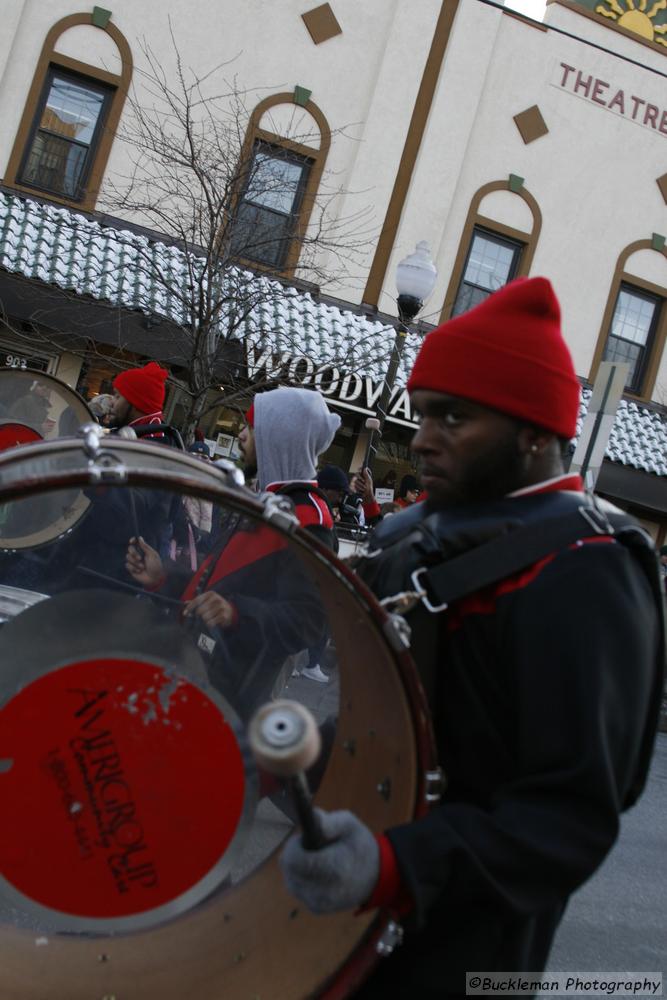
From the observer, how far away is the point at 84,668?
164cm

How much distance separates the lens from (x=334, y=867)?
4.41 feet

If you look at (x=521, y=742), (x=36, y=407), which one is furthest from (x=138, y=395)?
(x=521, y=742)

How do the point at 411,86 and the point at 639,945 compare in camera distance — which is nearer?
the point at 639,945

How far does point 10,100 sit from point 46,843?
1382cm

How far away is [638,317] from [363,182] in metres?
5.55

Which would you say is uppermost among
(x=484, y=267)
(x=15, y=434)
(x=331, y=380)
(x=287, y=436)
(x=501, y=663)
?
(x=484, y=267)

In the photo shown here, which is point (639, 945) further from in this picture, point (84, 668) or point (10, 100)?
point (10, 100)

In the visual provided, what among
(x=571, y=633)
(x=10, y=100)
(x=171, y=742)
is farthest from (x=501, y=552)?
(x=10, y=100)

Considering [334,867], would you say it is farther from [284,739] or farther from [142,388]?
[142,388]

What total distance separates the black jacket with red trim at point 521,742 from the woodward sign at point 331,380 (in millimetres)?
9990

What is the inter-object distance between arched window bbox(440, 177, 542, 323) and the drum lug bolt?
14.8 metres

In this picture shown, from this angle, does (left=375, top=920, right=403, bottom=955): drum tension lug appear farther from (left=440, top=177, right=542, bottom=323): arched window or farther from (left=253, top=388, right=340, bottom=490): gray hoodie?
(left=440, top=177, right=542, bottom=323): arched window

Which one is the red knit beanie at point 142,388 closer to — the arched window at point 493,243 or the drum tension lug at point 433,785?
the drum tension lug at point 433,785

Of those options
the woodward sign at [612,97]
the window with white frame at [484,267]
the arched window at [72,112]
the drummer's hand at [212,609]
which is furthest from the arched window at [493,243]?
the drummer's hand at [212,609]
